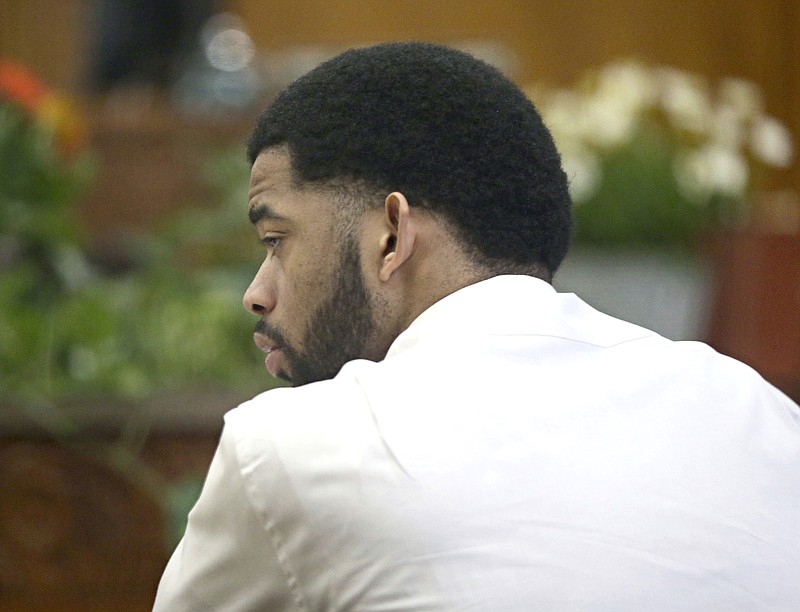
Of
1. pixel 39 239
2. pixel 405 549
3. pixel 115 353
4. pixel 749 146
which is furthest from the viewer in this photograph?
pixel 749 146

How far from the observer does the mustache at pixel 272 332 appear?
1.04m

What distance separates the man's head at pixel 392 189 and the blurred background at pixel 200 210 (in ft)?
2.12

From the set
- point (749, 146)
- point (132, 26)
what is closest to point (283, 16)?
point (132, 26)

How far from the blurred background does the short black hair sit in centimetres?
72

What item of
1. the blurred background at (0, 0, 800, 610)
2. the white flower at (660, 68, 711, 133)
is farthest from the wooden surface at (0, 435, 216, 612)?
the white flower at (660, 68, 711, 133)

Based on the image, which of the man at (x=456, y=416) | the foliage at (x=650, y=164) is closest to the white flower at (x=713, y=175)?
the foliage at (x=650, y=164)

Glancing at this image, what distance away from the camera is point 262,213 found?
1.00 m

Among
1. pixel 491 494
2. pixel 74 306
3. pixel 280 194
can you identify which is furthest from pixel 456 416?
pixel 74 306

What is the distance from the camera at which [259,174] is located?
1.01 m

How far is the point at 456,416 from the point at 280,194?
30 centimetres

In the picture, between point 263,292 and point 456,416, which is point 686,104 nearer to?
point 263,292

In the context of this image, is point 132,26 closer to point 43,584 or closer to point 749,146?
point 749,146

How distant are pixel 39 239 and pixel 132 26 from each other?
94.7 inches

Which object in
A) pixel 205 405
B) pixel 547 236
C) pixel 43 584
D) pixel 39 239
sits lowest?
pixel 43 584
